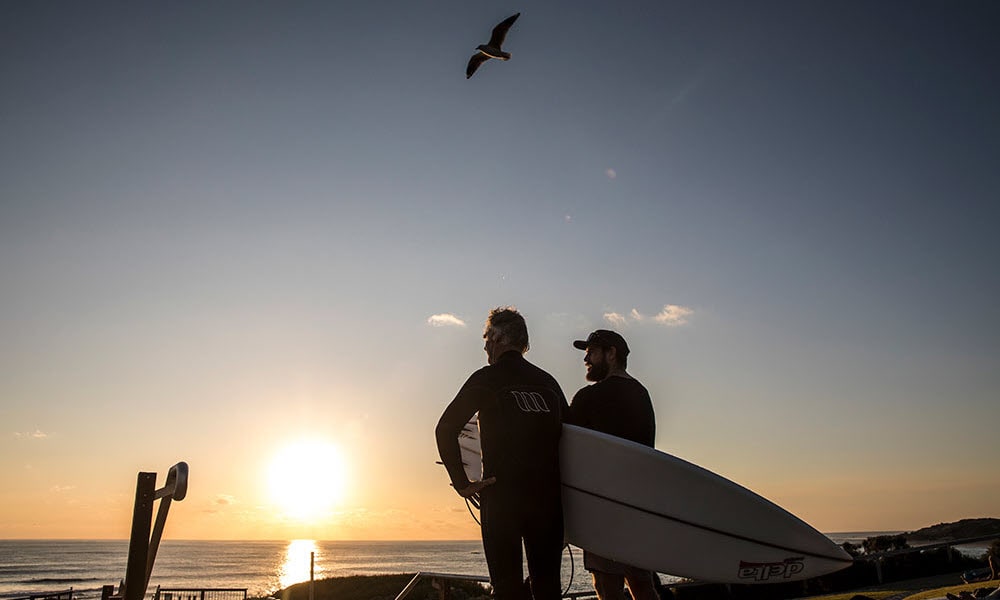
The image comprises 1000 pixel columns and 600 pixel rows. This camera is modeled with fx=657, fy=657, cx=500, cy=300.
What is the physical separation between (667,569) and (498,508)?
1.25m

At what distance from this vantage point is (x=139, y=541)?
2.36 m

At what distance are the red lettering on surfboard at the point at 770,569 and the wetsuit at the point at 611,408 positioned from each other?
0.87m

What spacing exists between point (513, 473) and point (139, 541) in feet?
4.68

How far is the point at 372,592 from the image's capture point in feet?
86.4

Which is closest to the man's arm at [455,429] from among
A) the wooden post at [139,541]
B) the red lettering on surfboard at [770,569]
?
Result: the wooden post at [139,541]

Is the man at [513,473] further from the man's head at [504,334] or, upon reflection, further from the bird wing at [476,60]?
the bird wing at [476,60]

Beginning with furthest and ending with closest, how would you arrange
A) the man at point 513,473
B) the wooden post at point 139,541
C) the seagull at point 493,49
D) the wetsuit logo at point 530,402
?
the seagull at point 493,49
the wetsuit logo at point 530,402
the man at point 513,473
the wooden post at point 139,541

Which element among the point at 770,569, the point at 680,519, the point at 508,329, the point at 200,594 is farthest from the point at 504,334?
the point at 200,594

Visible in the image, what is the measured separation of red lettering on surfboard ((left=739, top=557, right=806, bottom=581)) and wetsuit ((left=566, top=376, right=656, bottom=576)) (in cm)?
87

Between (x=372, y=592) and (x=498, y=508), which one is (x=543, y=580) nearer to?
(x=498, y=508)

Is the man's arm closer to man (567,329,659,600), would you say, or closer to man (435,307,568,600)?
man (435,307,568,600)

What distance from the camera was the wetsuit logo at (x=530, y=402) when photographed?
2.90m

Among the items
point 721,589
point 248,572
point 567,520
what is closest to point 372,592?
point 721,589

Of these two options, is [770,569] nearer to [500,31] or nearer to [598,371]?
[598,371]
